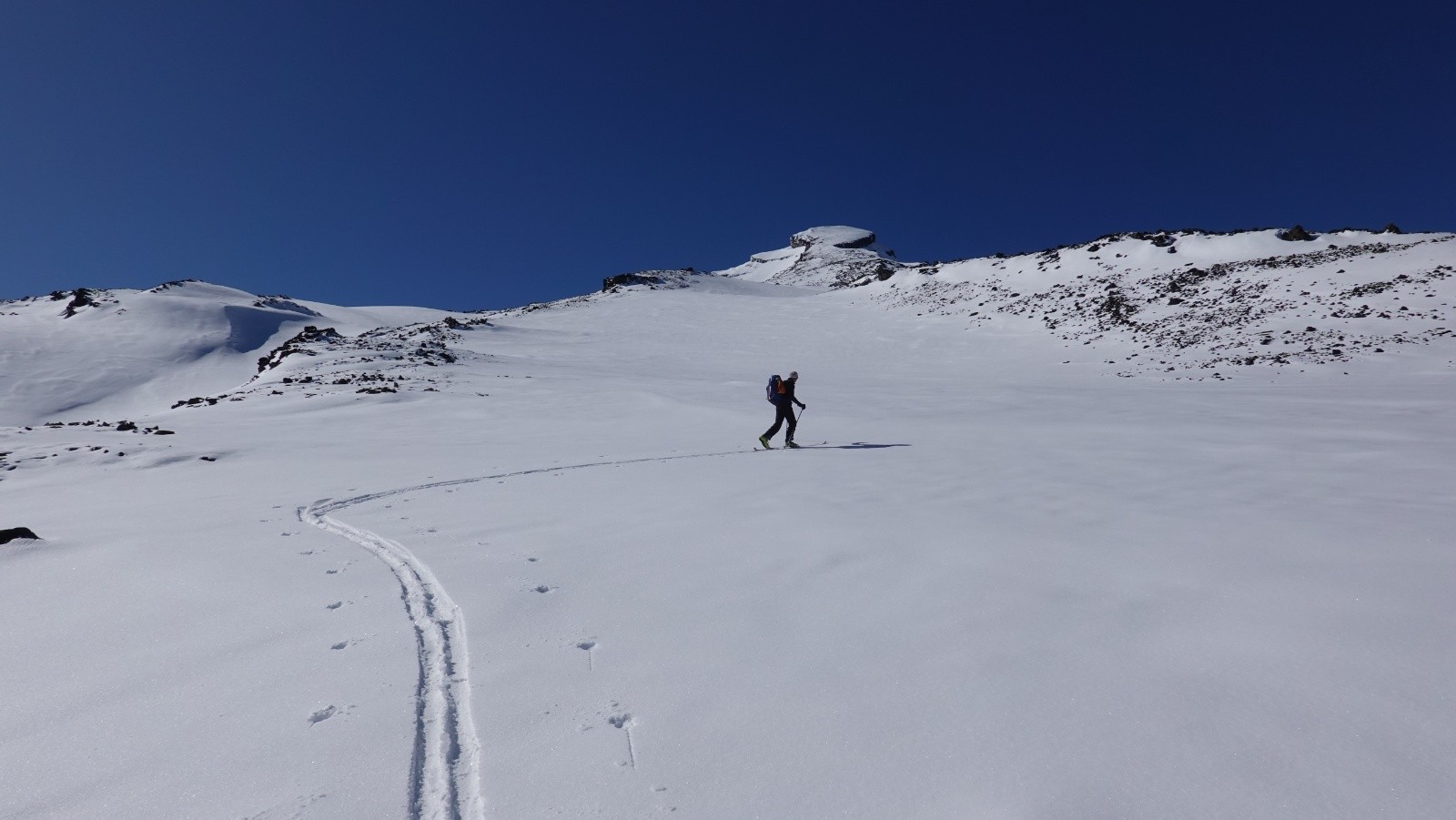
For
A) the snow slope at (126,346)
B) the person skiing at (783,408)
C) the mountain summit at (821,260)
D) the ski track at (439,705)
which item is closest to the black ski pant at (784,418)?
the person skiing at (783,408)

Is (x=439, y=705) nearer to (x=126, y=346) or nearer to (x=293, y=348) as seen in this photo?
(x=293, y=348)

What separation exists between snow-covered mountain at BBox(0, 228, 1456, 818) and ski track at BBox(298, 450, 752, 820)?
0.02 m

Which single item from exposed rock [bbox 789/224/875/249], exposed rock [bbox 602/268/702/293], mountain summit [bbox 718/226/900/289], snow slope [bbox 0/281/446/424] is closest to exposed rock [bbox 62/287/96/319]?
snow slope [bbox 0/281/446/424]

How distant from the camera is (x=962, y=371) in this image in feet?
91.0

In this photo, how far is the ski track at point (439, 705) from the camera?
104 inches

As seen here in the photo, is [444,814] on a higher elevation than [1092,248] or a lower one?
lower

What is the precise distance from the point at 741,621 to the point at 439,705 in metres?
1.85

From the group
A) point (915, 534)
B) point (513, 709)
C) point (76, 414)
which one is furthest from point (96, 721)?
point (76, 414)

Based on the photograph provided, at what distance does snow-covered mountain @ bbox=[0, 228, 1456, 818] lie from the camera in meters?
2.68

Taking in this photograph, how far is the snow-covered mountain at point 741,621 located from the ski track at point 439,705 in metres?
0.02

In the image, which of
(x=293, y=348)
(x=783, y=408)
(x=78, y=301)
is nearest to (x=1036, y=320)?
(x=783, y=408)

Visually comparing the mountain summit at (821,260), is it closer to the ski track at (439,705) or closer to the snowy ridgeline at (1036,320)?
the snowy ridgeline at (1036,320)

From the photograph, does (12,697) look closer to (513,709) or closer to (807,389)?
(513,709)

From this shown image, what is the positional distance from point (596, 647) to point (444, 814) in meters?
1.39
